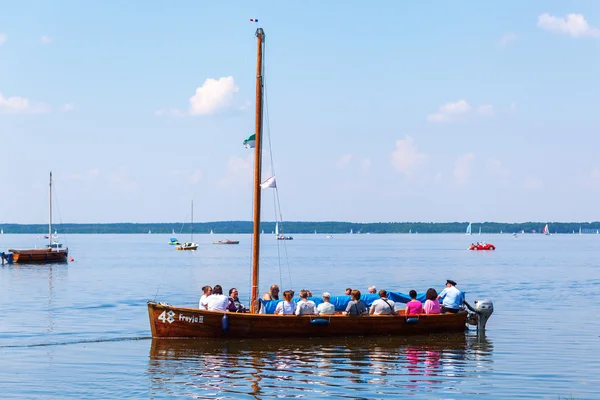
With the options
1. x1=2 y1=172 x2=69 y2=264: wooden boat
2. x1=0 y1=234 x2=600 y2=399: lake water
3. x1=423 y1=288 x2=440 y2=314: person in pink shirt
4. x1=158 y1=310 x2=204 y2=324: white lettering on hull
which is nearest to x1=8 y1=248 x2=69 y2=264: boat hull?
x1=2 y1=172 x2=69 y2=264: wooden boat

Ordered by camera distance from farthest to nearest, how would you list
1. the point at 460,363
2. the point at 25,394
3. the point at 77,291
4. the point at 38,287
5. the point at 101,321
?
the point at 38,287 → the point at 77,291 → the point at 101,321 → the point at 460,363 → the point at 25,394

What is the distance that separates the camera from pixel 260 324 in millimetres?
31109

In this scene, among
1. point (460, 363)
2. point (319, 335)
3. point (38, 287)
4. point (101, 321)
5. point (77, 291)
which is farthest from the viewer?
point (38, 287)

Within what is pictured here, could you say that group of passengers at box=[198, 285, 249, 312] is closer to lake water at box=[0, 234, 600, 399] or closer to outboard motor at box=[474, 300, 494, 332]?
lake water at box=[0, 234, 600, 399]

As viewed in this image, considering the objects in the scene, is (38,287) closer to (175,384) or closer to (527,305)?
(527,305)

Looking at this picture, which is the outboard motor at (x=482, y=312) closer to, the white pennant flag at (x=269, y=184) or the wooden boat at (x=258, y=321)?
the wooden boat at (x=258, y=321)

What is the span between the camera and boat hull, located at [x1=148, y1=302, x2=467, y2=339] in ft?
101

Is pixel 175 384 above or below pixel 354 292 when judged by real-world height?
below

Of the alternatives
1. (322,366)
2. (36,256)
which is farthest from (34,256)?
(322,366)

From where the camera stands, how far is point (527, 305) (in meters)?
51.1

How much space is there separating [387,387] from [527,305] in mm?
30256

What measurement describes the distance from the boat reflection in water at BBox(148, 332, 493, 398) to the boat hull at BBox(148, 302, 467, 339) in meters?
0.31

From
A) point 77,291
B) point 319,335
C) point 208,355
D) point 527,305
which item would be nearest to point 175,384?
point 208,355

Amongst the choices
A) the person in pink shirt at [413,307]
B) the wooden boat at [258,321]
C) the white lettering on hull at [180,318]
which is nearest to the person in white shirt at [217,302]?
the wooden boat at [258,321]
